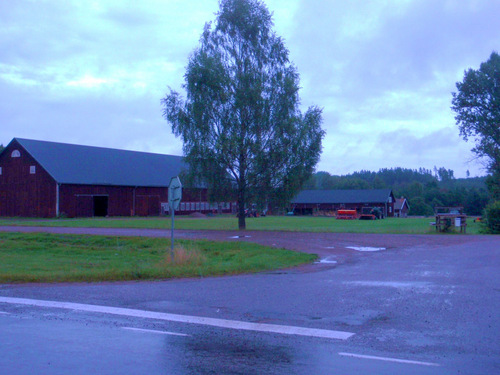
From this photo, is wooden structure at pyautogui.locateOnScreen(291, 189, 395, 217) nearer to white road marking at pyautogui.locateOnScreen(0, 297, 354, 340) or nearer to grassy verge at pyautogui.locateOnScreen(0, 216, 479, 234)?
grassy verge at pyautogui.locateOnScreen(0, 216, 479, 234)

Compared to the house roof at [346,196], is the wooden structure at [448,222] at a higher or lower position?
lower

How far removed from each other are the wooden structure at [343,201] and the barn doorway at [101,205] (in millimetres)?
49885

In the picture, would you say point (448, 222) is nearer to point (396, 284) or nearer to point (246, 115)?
point (246, 115)

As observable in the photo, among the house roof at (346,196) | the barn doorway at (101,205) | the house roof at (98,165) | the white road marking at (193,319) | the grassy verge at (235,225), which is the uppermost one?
the house roof at (98,165)

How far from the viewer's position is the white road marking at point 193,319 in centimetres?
859

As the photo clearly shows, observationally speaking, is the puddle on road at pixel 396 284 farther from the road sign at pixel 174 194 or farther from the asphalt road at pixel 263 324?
the road sign at pixel 174 194

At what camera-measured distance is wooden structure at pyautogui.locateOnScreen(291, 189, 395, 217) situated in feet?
351

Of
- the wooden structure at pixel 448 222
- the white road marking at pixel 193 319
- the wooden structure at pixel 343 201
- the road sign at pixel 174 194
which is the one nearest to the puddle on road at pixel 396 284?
the white road marking at pixel 193 319

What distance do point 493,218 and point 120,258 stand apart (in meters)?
25.7

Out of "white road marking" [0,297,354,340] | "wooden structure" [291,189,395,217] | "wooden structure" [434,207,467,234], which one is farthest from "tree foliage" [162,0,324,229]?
"wooden structure" [291,189,395,217]

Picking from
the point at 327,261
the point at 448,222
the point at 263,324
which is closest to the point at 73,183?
the point at 448,222

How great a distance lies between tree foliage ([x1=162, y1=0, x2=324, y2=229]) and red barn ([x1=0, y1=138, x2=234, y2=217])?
19.9m

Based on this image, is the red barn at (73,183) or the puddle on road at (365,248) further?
the red barn at (73,183)

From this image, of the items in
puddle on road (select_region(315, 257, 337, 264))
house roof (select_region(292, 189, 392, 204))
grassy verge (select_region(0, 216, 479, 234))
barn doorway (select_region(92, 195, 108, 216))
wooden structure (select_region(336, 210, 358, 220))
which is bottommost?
puddle on road (select_region(315, 257, 337, 264))
